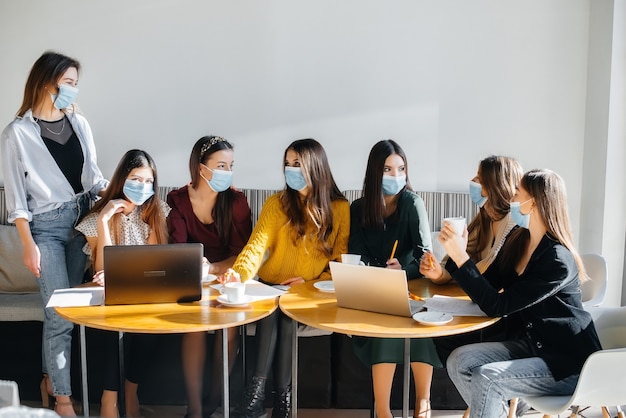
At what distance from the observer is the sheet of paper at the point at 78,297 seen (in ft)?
7.84

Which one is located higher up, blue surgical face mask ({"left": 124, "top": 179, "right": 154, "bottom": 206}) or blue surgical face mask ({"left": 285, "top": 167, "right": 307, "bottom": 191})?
blue surgical face mask ({"left": 285, "top": 167, "right": 307, "bottom": 191})

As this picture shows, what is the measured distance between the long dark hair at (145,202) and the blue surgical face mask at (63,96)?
0.34 metres

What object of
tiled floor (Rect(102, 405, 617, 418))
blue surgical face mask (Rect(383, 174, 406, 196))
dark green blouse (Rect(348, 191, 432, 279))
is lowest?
tiled floor (Rect(102, 405, 617, 418))

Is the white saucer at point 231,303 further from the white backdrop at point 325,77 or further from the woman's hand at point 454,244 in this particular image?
the white backdrop at point 325,77

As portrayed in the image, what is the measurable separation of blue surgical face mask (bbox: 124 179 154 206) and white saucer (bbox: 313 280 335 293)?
0.83 m

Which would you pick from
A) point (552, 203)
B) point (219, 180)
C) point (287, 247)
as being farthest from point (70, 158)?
point (552, 203)

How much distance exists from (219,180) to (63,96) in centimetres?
76

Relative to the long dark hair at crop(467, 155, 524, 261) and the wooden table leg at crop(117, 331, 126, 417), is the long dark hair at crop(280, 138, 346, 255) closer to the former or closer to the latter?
the long dark hair at crop(467, 155, 524, 261)

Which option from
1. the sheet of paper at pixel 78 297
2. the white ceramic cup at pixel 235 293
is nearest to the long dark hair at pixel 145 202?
the sheet of paper at pixel 78 297

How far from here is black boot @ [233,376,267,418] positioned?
277 cm

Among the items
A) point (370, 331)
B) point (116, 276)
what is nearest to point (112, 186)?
point (116, 276)

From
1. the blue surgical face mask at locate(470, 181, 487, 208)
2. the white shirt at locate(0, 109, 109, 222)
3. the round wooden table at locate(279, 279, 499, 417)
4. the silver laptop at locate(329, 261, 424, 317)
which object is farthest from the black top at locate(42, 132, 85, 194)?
the blue surgical face mask at locate(470, 181, 487, 208)

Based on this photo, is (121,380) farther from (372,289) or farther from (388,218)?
(388,218)

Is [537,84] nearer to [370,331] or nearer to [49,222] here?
[370,331]
